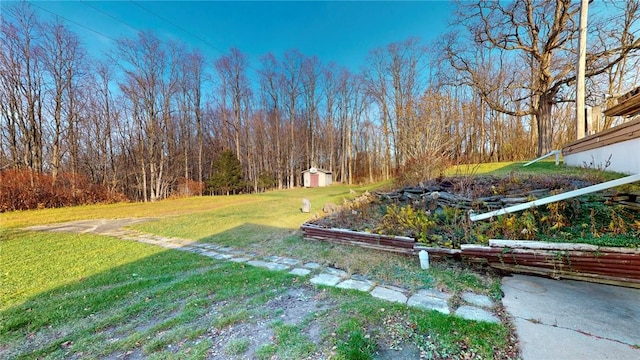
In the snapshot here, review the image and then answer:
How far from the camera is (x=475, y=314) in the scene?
6.59 ft

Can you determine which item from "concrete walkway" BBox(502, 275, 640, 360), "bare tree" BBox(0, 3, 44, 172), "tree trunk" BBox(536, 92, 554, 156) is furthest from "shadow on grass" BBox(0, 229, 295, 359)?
"bare tree" BBox(0, 3, 44, 172)

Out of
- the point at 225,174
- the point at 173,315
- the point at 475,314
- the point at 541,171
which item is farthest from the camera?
the point at 225,174

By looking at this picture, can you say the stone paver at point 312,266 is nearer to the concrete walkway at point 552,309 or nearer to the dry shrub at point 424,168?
the concrete walkway at point 552,309

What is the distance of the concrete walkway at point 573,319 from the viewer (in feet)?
5.08

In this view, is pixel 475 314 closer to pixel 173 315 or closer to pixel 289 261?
pixel 289 261

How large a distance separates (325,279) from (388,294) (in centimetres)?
78

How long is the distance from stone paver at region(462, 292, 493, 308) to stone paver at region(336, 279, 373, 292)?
0.91 m

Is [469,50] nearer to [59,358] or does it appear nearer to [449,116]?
[449,116]

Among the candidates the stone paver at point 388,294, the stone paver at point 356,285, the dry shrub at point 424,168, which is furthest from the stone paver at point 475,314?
the dry shrub at point 424,168

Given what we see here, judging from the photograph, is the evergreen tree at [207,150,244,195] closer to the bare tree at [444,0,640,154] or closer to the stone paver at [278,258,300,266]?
the bare tree at [444,0,640,154]

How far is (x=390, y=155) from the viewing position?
73.7ft

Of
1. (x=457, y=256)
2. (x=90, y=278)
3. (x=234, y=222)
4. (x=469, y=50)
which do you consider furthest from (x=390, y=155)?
(x=90, y=278)

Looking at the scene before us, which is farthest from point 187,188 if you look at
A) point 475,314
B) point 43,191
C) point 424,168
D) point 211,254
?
point 475,314

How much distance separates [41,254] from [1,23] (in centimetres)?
1316
